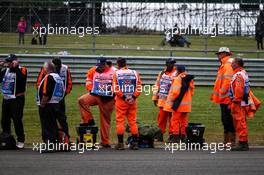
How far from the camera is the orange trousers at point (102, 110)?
50.0 feet

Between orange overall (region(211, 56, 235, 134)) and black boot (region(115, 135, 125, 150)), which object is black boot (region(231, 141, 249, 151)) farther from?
black boot (region(115, 135, 125, 150))

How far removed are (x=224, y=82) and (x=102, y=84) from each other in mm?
2540

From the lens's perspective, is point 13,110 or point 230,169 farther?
point 13,110

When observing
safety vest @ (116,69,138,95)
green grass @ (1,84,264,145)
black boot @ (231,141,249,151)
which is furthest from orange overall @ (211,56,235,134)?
safety vest @ (116,69,138,95)

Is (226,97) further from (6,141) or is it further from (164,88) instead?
(6,141)

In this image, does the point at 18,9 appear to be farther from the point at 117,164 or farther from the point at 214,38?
the point at 117,164

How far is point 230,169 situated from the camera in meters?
12.0

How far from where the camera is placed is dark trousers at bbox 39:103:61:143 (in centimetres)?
1415

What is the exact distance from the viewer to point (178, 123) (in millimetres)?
15938

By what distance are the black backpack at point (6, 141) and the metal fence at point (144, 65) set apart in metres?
10.8

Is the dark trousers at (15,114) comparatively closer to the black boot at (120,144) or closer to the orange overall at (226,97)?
the black boot at (120,144)

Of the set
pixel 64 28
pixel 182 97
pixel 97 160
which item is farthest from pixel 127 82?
pixel 64 28

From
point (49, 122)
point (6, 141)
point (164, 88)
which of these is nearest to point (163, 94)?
point (164, 88)

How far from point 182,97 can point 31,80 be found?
10.3 metres
